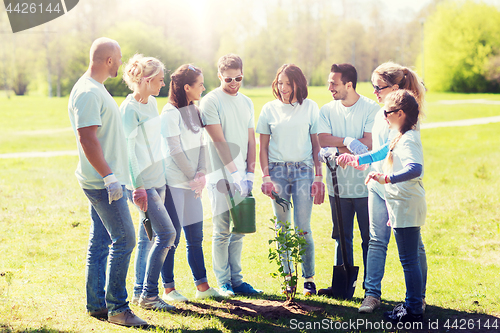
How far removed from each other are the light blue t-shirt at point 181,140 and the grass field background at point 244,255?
1119 mm

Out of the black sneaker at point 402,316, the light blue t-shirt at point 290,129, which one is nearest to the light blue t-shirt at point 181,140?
the light blue t-shirt at point 290,129

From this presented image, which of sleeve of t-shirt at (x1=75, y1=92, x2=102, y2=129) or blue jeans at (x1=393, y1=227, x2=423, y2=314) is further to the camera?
blue jeans at (x1=393, y1=227, x2=423, y2=314)

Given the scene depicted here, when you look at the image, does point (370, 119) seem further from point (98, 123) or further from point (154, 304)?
point (154, 304)

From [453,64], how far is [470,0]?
858 centimetres

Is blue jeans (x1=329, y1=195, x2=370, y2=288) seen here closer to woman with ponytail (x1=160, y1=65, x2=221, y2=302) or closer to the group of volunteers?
the group of volunteers

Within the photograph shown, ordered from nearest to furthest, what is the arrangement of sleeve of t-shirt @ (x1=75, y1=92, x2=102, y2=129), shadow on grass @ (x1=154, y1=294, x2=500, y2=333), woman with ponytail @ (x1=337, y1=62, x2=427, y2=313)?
sleeve of t-shirt @ (x1=75, y1=92, x2=102, y2=129)
shadow on grass @ (x1=154, y1=294, x2=500, y2=333)
woman with ponytail @ (x1=337, y1=62, x2=427, y2=313)

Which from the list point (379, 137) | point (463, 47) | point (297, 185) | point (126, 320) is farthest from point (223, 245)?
point (463, 47)

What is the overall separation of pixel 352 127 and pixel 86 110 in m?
2.32

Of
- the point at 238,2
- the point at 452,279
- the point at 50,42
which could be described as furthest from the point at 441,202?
the point at 238,2

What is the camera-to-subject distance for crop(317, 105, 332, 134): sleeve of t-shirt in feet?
14.1

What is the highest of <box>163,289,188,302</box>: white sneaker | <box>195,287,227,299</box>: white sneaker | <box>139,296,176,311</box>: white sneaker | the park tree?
the park tree

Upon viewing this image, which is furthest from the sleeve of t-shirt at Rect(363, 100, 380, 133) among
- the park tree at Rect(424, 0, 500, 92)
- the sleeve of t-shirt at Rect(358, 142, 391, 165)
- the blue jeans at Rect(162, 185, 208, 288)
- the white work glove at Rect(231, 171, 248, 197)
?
the park tree at Rect(424, 0, 500, 92)

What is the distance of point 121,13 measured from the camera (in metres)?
50.7

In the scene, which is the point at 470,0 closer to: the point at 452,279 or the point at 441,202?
the point at 441,202
